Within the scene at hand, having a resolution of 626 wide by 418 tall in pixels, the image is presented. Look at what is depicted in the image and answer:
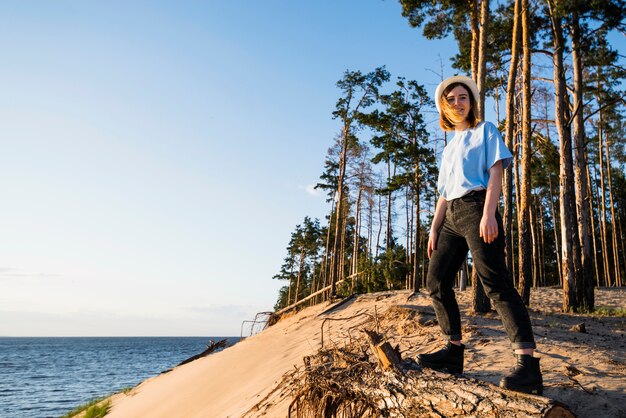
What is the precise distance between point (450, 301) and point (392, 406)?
91 centimetres

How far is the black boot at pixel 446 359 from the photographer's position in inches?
131

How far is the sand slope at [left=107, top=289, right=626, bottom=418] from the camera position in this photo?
3.52m

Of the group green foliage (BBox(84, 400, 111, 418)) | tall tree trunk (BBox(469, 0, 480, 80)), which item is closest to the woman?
green foliage (BBox(84, 400, 111, 418))

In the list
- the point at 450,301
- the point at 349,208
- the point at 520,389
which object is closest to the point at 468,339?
the point at 450,301

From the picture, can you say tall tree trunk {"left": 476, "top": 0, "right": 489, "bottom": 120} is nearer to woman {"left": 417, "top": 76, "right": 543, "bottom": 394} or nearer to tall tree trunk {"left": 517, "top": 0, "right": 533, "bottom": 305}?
tall tree trunk {"left": 517, "top": 0, "right": 533, "bottom": 305}

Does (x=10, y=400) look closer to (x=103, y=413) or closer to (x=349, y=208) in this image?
A: (x=103, y=413)

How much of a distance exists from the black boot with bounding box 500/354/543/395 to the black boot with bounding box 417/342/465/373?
0.54 meters

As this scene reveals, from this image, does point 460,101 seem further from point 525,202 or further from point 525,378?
point 525,202

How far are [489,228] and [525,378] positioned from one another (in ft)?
3.07

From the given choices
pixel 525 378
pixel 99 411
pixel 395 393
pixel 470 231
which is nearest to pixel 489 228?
pixel 470 231

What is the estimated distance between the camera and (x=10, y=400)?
22.4 meters

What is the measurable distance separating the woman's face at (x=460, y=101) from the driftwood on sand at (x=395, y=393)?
186 cm

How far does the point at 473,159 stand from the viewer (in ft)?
10.9

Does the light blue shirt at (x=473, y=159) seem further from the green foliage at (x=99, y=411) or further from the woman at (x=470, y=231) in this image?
the green foliage at (x=99, y=411)
